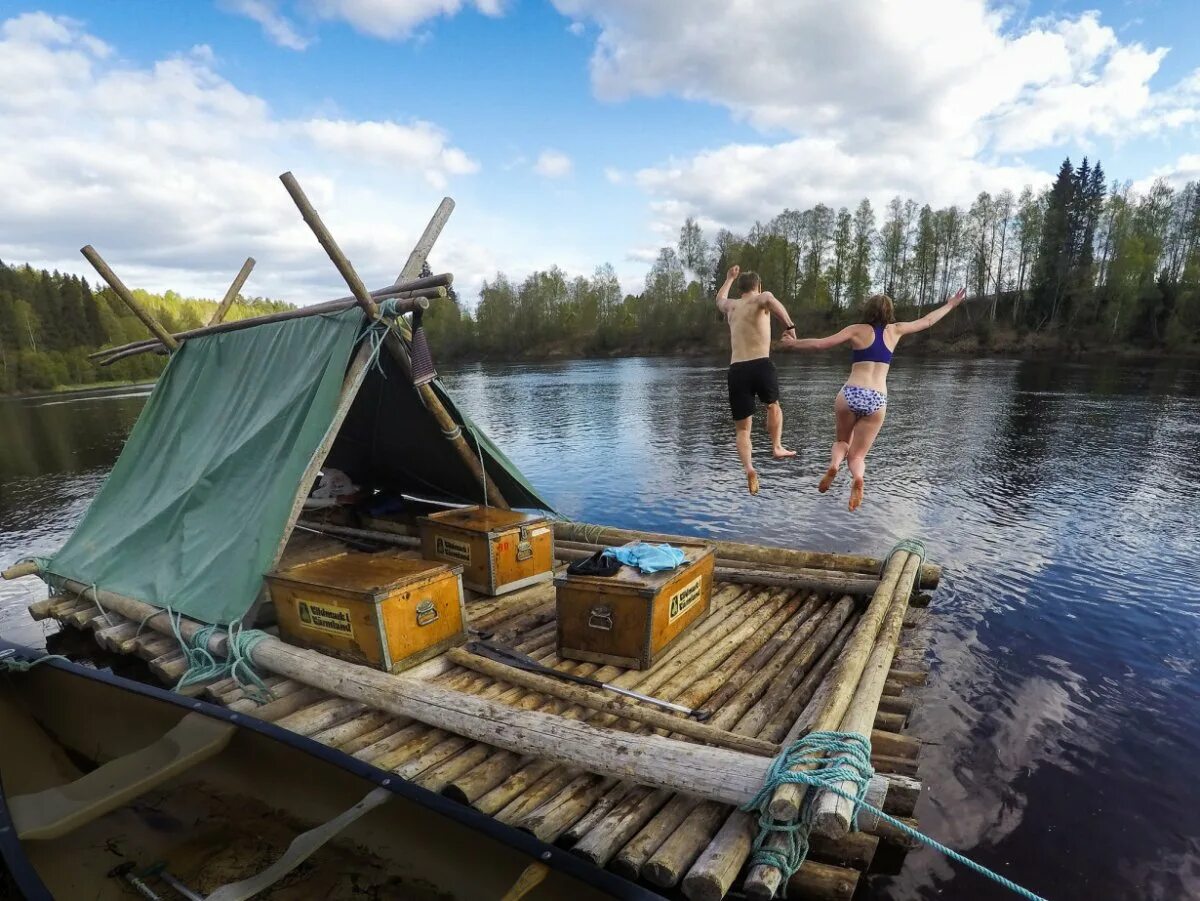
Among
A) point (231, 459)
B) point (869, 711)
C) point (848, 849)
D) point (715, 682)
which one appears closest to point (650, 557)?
point (715, 682)

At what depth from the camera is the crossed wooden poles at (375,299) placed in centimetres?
688

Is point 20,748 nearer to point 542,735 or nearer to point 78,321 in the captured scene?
point 542,735

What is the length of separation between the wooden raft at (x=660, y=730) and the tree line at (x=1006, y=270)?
123ft

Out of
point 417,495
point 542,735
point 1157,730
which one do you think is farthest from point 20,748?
point 1157,730

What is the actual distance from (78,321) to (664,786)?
100 m

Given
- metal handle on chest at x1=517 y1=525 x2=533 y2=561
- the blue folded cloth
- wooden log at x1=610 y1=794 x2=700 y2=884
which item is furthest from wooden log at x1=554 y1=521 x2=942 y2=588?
wooden log at x1=610 y1=794 x2=700 y2=884

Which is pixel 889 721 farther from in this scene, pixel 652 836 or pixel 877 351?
pixel 877 351

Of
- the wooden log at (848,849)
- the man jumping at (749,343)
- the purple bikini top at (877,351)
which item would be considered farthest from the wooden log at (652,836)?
the purple bikini top at (877,351)

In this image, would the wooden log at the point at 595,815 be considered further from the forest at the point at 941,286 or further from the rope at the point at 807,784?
the forest at the point at 941,286

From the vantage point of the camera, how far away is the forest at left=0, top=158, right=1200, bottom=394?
2002 inches

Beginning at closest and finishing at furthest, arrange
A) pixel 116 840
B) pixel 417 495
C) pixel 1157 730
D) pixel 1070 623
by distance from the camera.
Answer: pixel 116 840 < pixel 1157 730 < pixel 1070 623 < pixel 417 495

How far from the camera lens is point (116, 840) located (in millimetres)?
4148

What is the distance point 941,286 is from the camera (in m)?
69.8

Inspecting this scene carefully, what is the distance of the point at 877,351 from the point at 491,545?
4.95m
